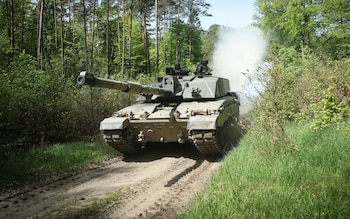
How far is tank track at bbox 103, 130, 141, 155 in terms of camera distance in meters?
8.63

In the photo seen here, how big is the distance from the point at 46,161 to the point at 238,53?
30764 mm

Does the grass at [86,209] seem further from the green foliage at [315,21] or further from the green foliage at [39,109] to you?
the green foliage at [315,21]

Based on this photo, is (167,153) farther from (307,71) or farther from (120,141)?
(307,71)

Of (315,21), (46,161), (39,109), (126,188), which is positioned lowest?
(126,188)

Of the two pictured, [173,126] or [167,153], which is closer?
[173,126]

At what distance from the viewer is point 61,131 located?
11.3 meters

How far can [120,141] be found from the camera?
8.75m

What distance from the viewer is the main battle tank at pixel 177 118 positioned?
7930 mm

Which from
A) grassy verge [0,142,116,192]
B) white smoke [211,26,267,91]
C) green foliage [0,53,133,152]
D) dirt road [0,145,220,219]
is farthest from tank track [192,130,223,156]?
white smoke [211,26,267,91]

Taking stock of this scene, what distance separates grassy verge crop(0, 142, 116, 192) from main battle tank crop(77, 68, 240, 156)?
90 centimetres

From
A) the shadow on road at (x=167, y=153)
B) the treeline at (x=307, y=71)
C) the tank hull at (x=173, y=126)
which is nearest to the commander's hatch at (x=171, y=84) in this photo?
the tank hull at (x=173, y=126)

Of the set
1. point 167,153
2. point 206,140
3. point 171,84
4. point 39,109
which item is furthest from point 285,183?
point 39,109

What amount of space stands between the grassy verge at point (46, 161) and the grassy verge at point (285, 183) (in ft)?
13.6

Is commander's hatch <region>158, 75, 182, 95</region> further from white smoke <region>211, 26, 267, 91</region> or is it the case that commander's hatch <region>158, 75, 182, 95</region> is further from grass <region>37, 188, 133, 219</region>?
white smoke <region>211, 26, 267, 91</region>
